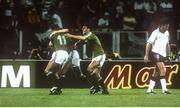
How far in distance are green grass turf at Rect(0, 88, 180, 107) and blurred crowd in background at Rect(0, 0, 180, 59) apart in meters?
3.06

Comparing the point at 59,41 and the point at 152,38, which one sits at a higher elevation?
the point at 152,38

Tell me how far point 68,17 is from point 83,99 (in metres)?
7.49

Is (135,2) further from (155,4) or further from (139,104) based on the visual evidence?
(139,104)

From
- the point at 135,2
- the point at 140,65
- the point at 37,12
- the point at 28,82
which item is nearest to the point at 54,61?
the point at 28,82

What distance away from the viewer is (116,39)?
71.7 feet

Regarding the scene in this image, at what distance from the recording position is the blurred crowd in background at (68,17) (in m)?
22.5

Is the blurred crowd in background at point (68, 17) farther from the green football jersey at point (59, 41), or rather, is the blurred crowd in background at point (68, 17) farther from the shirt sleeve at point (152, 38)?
the shirt sleeve at point (152, 38)

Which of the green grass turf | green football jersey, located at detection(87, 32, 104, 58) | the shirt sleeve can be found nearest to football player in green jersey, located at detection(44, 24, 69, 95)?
the green grass turf

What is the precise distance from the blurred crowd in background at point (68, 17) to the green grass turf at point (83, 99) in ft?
10.0

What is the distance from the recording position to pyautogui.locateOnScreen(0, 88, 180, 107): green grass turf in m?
15.2

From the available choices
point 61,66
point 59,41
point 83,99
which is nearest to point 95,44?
point 59,41

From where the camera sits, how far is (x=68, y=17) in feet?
77.4

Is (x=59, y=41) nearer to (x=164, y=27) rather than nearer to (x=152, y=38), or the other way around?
(x=152, y=38)

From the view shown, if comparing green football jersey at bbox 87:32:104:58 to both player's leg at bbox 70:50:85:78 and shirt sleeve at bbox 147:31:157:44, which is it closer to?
shirt sleeve at bbox 147:31:157:44
